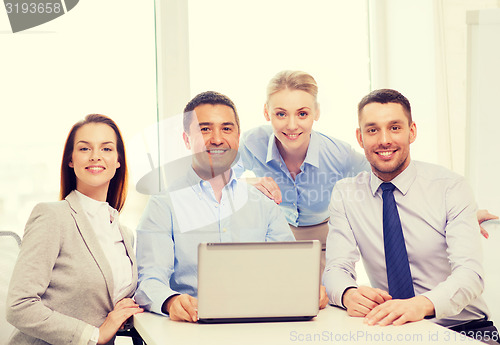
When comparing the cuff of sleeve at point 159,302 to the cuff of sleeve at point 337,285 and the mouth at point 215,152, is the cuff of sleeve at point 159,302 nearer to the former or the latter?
the cuff of sleeve at point 337,285

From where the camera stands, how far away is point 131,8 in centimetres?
294

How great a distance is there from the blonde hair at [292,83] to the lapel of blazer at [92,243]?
1.20 m

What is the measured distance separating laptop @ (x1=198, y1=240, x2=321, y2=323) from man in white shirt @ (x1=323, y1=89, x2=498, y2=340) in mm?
336

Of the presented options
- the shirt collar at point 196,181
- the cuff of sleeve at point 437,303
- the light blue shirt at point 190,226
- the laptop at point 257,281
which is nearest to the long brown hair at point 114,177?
the light blue shirt at point 190,226

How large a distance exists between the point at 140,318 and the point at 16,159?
1.52 m

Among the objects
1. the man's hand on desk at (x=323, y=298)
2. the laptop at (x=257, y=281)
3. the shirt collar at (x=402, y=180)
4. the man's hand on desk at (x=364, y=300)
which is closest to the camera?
the laptop at (x=257, y=281)

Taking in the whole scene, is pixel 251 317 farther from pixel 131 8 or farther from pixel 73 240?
pixel 131 8

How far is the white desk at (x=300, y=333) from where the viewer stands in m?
1.30

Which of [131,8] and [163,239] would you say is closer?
[163,239]

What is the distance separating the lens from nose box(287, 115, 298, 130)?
2.51 metres

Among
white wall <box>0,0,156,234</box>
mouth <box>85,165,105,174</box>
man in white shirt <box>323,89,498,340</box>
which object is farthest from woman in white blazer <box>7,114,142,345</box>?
white wall <box>0,0,156,234</box>

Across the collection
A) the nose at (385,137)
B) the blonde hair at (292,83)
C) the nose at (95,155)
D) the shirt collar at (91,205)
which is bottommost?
the shirt collar at (91,205)

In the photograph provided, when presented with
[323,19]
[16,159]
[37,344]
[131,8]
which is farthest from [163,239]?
[323,19]

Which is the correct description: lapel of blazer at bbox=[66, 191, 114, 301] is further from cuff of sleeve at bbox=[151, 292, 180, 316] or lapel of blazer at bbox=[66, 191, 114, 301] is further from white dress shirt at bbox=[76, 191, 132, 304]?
cuff of sleeve at bbox=[151, 292, 180, 316]
